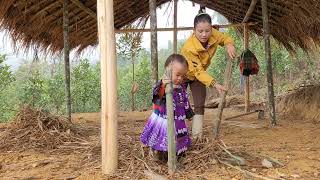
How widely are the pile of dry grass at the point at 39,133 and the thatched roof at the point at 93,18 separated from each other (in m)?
2.08

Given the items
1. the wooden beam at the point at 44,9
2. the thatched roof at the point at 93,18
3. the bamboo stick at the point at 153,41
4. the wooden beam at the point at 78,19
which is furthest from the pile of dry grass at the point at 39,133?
the wooden beam at the point at 78,19

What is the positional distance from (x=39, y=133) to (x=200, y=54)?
2.11 m

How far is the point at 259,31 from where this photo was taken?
27.8ft

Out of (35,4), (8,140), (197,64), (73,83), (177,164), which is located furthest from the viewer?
(73,83)

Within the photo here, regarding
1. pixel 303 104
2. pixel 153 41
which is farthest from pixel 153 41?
pixel 303 104

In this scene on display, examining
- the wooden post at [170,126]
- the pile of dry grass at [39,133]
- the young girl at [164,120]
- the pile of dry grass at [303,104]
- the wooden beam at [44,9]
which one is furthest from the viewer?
the pile of dry grass at [303,104]

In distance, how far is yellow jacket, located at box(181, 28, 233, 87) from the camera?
3.59 m

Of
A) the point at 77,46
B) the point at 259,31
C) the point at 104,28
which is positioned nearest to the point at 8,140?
the point at 104,28

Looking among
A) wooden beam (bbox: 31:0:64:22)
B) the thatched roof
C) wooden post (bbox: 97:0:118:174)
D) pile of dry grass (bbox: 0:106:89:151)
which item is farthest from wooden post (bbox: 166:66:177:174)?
wooden beam (bbox: 31:0:64:22)

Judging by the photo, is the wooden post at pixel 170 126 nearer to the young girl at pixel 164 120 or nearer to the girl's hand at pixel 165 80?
the girl's hand at pixel 165 80

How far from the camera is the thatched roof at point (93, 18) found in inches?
263

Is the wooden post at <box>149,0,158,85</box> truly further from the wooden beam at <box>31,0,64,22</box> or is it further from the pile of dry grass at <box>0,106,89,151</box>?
the wooden beam at <box>31,0,64,22</box>

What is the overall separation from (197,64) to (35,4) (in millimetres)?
3932

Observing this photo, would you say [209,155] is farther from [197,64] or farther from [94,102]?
[94,102]
